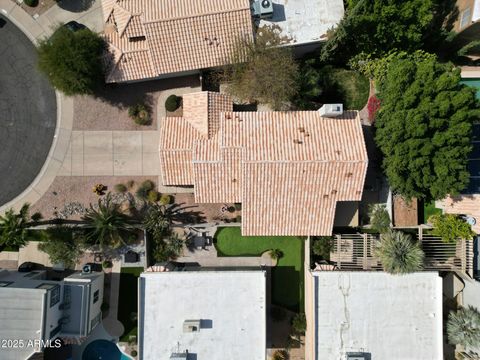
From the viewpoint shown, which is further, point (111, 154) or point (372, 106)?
point (111, 154)

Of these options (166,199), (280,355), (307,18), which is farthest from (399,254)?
(307,18)

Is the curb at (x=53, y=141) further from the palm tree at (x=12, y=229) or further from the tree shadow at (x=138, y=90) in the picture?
the tree shadow at (x=138, y=90)

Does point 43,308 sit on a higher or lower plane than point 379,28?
lower

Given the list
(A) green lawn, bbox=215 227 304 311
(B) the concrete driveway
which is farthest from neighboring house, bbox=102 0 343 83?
(A) green lawn, bbox=215 227 304 311

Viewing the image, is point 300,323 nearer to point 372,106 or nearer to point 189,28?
point 372,106

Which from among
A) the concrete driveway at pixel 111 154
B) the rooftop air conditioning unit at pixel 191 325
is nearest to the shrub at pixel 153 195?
the concrete driveway at pixel 111 154

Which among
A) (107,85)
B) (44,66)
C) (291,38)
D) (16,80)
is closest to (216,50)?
(291,38)

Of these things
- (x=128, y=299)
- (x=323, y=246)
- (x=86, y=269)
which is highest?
(x=323, y=246)

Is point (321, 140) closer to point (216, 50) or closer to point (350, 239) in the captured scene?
point (350, 239)
